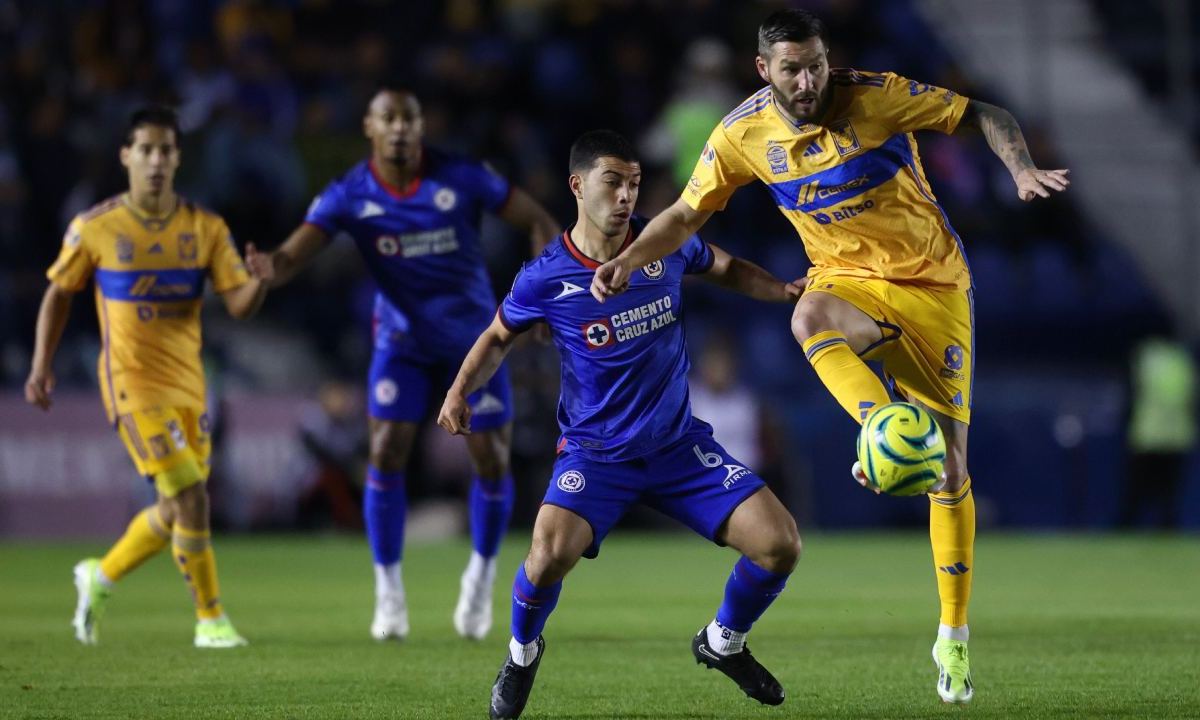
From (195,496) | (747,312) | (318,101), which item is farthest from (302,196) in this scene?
(195,496)

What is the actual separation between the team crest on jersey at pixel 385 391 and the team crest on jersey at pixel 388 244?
69 cm

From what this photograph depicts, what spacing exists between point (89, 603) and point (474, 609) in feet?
6.46

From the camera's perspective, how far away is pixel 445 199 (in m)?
9.27

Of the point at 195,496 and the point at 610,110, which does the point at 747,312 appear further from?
the point at 195,496

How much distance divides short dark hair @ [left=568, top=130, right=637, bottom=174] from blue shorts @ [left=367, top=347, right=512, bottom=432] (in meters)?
2.60

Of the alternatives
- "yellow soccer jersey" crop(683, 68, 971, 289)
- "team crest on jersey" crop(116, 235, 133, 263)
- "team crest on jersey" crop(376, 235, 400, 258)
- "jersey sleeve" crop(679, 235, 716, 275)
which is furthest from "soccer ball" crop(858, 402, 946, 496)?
"team crest on jersey" crop(116, 235, 133, 263)

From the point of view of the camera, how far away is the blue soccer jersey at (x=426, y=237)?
9.23 m

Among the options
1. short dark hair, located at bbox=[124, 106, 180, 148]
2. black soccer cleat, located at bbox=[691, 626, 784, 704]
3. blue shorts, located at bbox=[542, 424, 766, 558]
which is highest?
short dark hair, located at bbox=[124, 106, 180, 148]

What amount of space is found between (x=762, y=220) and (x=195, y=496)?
10.6 meters

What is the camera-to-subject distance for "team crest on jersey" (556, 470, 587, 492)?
6641 mm

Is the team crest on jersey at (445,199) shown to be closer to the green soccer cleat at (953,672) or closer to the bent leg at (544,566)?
the bent leg at (544,566)

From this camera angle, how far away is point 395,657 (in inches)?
327

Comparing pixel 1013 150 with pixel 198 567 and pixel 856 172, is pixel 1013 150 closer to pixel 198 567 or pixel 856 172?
pixel 856 172

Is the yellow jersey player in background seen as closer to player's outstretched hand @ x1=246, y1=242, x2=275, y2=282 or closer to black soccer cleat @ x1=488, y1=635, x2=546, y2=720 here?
player's outstretched hand @ x1=246, y1=242, x2=275, y2=282
